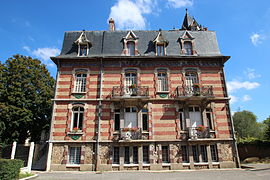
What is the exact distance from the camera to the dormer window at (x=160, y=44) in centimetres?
1547

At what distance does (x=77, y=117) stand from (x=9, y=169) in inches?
242

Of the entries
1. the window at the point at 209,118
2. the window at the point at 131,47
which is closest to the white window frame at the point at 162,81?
the window at the point at 131,47

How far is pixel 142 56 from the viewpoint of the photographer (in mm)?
14844

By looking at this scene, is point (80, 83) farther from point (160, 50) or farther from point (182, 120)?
point (182, 120)

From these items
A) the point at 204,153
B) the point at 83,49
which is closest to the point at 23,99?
the point at 83,49

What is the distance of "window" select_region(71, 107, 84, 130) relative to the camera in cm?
1378

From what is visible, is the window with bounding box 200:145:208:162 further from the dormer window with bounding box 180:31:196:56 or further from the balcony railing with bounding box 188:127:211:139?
the dormer window with bounding box 180:31:196:56

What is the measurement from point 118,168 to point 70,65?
9.64 metres

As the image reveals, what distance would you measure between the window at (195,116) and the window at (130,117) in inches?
181

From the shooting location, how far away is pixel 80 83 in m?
14.8

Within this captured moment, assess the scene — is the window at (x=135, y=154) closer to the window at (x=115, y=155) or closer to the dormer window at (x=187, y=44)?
the window at (x=115, y=155)

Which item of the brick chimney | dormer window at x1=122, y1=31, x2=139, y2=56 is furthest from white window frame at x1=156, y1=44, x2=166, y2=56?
the brick chimney

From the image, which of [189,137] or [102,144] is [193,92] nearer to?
[189,137]

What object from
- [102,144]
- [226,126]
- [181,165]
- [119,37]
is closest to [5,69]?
[119,37]
